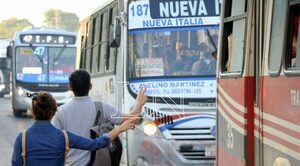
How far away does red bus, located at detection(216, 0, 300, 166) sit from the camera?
16.2ft

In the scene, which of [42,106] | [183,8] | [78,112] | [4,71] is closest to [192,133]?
[183,8]

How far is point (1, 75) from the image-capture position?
47344 millimetres

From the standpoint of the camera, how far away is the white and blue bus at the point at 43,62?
86.5 feet

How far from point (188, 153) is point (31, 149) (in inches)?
203

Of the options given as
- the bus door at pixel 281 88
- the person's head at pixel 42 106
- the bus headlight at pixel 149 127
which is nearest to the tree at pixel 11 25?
the bus headlight at pixel 149 127

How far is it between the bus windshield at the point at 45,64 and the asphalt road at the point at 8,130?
163 cm

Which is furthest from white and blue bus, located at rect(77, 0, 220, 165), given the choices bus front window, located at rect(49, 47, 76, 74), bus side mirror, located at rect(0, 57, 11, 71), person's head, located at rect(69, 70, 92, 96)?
bus side mirror, located at rect(0, 57, 11, 71)

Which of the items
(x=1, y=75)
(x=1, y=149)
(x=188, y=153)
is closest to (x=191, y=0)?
(x=188, y=153)

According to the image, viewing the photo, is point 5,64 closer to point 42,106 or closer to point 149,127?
point 149,127

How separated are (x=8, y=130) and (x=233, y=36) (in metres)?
17.2

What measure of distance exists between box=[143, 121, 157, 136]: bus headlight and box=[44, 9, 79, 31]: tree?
95911mm

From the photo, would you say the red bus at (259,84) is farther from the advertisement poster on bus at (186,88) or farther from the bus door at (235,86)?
the advertisement poster on bus at (186,88)

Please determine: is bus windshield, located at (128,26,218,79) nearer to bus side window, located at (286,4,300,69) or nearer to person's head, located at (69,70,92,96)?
person's head, located at (69,70,92,96)

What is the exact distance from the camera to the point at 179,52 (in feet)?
34.6
